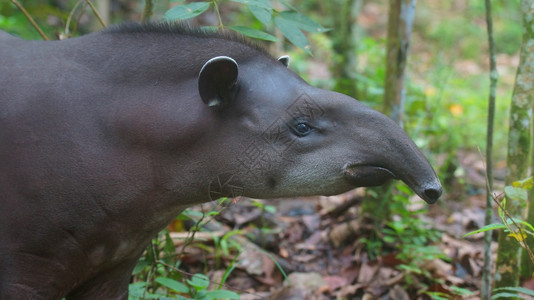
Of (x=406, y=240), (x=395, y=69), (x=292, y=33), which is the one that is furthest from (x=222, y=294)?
(x=395, y=69)

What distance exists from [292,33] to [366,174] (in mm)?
942

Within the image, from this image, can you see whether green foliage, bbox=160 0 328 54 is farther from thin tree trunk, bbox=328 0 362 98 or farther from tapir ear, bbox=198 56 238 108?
thin tree trunk, bbox=328 0 362 98

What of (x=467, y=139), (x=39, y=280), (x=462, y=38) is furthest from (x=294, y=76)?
(x=462, y=38)

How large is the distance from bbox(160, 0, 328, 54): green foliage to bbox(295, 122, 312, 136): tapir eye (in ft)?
1.83

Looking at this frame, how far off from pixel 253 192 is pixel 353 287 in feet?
5.81

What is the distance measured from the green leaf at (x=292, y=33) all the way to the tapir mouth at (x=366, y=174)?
807 millimetres

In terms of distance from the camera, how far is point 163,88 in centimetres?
257

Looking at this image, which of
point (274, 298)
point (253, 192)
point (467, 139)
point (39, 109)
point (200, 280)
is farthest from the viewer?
point (467, 139)

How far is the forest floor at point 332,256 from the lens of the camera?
158 inches

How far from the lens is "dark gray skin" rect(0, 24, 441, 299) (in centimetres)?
243

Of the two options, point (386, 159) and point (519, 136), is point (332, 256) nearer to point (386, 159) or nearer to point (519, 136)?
point (519, 136)

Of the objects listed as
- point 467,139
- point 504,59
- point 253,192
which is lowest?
point 253,192

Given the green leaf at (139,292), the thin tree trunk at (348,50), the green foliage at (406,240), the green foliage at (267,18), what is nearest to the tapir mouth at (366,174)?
the green foliage at (267,18)

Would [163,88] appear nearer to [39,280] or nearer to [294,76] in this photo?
[294,76]
